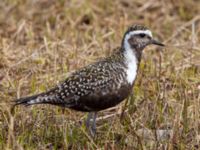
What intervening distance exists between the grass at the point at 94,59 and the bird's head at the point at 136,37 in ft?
2.03

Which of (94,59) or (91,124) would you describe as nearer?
(91,124)

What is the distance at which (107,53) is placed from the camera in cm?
930

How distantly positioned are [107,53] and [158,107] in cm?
181

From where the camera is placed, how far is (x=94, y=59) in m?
9.20

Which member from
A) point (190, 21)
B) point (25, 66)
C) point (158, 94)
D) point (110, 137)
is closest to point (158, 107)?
point (158, 94)

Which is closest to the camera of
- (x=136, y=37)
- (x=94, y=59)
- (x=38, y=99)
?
(x=38, y=99)

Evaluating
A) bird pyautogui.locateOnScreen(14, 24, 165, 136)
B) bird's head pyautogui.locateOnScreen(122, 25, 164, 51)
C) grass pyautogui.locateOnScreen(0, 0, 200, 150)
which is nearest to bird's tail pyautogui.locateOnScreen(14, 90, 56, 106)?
bird pyautogui.locateOnScreen(14, 24, 165, 136)

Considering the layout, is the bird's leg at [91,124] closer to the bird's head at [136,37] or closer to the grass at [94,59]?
the grass at [94,59]

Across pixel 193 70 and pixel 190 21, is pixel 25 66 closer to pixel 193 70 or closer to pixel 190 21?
pixel 193 70

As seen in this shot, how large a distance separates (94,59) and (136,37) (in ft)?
5.84

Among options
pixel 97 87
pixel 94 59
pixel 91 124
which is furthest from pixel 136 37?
pixel 94 59

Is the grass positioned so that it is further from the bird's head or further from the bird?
the bird's head

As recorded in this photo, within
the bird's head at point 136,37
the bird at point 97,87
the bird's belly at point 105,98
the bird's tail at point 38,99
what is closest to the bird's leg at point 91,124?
the bird at point 97,87

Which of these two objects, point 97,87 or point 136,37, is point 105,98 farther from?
point 136,37
